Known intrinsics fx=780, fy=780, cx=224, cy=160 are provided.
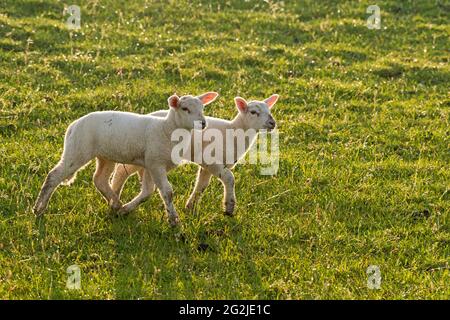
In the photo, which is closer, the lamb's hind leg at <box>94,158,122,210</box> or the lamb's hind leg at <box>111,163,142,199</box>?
the lamb's hind leg at <box>94,158,122,210</box>

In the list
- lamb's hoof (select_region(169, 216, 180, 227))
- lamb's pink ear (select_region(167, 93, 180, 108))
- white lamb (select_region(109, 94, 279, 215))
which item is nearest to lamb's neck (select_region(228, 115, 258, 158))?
white lamb (select_region(109, 94, 279, 215))

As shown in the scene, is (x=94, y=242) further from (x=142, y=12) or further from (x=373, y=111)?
(x=142, y=12)

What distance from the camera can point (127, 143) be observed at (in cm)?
853

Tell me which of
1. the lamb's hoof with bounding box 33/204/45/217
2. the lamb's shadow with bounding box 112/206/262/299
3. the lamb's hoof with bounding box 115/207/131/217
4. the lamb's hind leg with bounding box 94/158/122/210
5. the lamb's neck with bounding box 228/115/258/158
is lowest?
the lamb's shadow with bounding box 112/206/262/299

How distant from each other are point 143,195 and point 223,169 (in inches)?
38.2

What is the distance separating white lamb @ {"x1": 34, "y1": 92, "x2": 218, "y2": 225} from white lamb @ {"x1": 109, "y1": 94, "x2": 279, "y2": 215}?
0.38 metres

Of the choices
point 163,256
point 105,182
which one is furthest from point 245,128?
point 163,256

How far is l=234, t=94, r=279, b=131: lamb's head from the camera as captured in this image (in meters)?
9.35

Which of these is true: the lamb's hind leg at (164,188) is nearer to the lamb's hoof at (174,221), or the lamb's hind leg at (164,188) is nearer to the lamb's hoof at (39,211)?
the lamb's hoof at (174,221)

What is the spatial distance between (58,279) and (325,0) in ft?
49.2

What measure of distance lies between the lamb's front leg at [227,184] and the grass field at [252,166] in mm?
150

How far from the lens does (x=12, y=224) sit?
337 inches

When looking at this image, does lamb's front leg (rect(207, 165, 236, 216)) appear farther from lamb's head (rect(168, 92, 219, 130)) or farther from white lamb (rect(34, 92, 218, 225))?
lamb's head (rect(168, 92, 219, 130))

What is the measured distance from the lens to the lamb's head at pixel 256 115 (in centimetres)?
935
